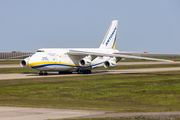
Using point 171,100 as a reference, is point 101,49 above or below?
above

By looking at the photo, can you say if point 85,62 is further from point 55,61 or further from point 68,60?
point 55,61

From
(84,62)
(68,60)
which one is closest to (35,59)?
(68,60)

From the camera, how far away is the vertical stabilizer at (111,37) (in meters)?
54.3

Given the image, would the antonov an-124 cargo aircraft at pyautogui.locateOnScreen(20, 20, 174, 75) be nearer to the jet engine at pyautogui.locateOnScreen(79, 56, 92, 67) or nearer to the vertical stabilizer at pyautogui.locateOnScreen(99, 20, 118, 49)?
the jet engine at pyautogui.locateOnScreen(79, 56, 92, 67)

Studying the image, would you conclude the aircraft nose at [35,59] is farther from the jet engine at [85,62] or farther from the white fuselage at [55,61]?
the jet engine at [85,62]

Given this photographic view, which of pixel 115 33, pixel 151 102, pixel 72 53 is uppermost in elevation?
pixel 115 33

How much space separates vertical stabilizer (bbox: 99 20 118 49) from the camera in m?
54.3

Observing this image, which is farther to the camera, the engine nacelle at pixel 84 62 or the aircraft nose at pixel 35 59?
the engine nacelle at pixel 84 62

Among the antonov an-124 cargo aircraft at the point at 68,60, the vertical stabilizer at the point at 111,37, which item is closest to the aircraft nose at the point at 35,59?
the antonov an-124 cargo aircraft at the point at 68,60

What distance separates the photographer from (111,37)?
5503cm

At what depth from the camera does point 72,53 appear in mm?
46094

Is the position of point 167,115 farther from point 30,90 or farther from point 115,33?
point 115,33

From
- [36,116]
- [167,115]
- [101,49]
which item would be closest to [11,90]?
[36,116]

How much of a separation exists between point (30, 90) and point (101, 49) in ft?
90.1
